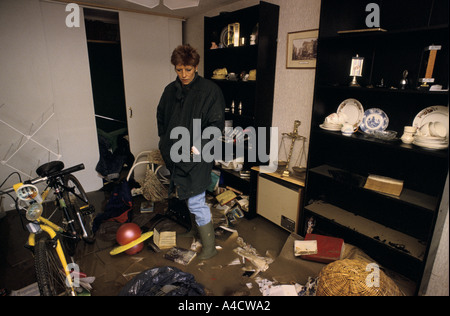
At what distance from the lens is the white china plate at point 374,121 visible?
6.40 feet

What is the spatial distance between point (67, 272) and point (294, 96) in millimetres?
2299

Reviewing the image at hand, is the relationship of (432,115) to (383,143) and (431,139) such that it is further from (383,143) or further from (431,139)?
(383,143)

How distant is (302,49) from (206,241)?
6.29 feet

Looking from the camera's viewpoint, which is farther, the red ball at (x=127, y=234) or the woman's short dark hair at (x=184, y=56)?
the red ball at (x=127, y=234)

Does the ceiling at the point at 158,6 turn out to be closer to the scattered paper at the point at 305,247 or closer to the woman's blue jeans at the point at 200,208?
the woman's blue jeans at the point at 200,208

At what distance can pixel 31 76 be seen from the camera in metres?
2.94

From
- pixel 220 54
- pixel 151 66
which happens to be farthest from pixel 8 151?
pixel 220 54

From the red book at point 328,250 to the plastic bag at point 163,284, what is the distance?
939 mm

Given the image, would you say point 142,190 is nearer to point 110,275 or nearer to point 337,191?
point 110,275

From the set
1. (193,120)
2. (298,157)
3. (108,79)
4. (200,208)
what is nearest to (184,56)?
(193,120)

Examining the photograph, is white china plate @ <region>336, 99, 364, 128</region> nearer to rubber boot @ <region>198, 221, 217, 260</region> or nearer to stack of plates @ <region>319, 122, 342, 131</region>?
stack of plates @ <region>319, 122, 342, 131</region>

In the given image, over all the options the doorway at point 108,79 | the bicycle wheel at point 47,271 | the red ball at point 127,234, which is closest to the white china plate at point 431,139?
the red ball at point 127,234

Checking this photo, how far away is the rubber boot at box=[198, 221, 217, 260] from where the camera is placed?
225 centimetres

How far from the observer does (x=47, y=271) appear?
1.54 meters
